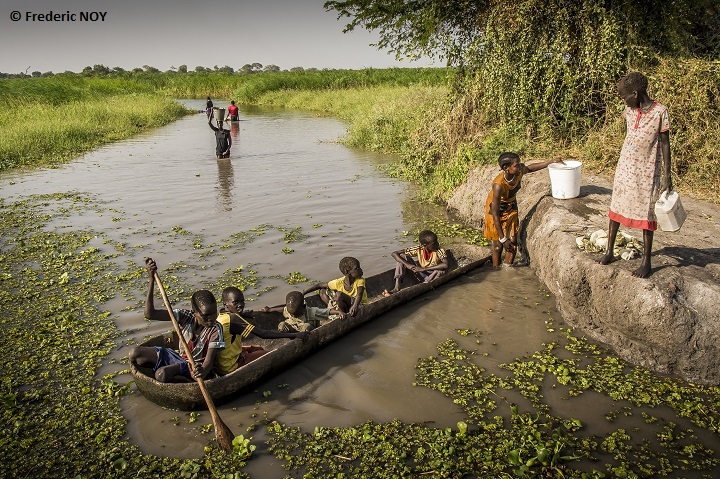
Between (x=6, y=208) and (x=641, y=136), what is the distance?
1083 centimetres

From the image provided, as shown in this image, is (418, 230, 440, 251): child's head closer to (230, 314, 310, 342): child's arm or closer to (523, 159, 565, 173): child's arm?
(523, 159, 565, 173): child's arm

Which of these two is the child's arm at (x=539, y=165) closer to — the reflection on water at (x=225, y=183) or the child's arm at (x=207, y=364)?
the child's arm at (x=207, y=364)

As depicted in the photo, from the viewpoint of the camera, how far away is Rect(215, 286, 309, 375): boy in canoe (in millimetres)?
4625

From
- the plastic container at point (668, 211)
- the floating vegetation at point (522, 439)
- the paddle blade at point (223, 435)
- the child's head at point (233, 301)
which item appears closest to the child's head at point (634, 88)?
the plastic container at point (668, 211)

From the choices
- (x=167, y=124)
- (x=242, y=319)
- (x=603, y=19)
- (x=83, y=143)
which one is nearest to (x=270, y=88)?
(x=167, y=124)

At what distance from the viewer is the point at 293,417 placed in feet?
14.6

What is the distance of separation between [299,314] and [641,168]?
11.5 feet

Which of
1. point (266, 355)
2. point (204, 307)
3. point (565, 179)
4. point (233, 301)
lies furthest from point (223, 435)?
point (565, 179)

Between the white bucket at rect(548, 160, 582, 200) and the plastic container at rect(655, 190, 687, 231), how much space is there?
2112mm

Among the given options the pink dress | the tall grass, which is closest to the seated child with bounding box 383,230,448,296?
the pink dress

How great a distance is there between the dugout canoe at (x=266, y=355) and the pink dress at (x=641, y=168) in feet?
7.83

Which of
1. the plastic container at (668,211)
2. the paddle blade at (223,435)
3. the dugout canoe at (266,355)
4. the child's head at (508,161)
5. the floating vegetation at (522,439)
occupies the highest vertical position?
the child's head at (508,161)

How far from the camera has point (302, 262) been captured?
793cm

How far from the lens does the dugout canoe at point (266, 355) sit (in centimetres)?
432
